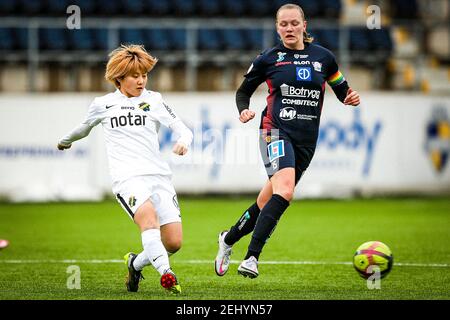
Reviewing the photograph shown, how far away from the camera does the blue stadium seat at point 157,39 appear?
65.9ft

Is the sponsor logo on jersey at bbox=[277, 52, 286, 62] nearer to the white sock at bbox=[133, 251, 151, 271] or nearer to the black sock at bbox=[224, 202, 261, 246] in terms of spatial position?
the black sock at bbox=[224, 202, 261, 246]

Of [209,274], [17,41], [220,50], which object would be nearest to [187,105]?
[220,50]

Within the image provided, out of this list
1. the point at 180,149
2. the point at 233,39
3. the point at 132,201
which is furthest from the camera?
the point at 233,39

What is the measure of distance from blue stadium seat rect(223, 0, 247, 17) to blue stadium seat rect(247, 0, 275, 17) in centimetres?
14

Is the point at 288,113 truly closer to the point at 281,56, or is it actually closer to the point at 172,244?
the point at 281,56

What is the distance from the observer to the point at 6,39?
19.7 metres

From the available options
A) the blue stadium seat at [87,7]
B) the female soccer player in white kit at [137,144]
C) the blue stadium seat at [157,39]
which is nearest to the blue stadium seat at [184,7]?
the blue stadium seat at [157,39]

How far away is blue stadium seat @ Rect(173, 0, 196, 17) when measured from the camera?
71.0 ft

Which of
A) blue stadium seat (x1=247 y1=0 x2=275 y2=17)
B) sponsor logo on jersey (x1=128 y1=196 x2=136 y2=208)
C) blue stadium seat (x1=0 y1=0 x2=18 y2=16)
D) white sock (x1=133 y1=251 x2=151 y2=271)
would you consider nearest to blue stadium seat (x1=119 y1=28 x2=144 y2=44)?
blue stadium seat (x1=0 y1=0 x2=18 y2=16)

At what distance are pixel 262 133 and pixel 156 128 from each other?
105cm

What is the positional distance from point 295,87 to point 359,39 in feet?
43.9

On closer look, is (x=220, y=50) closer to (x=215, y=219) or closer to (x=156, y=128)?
(x=215, y=219)

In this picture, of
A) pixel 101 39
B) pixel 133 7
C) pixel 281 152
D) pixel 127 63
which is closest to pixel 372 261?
pixel 281 152

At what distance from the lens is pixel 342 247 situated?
11203mm
